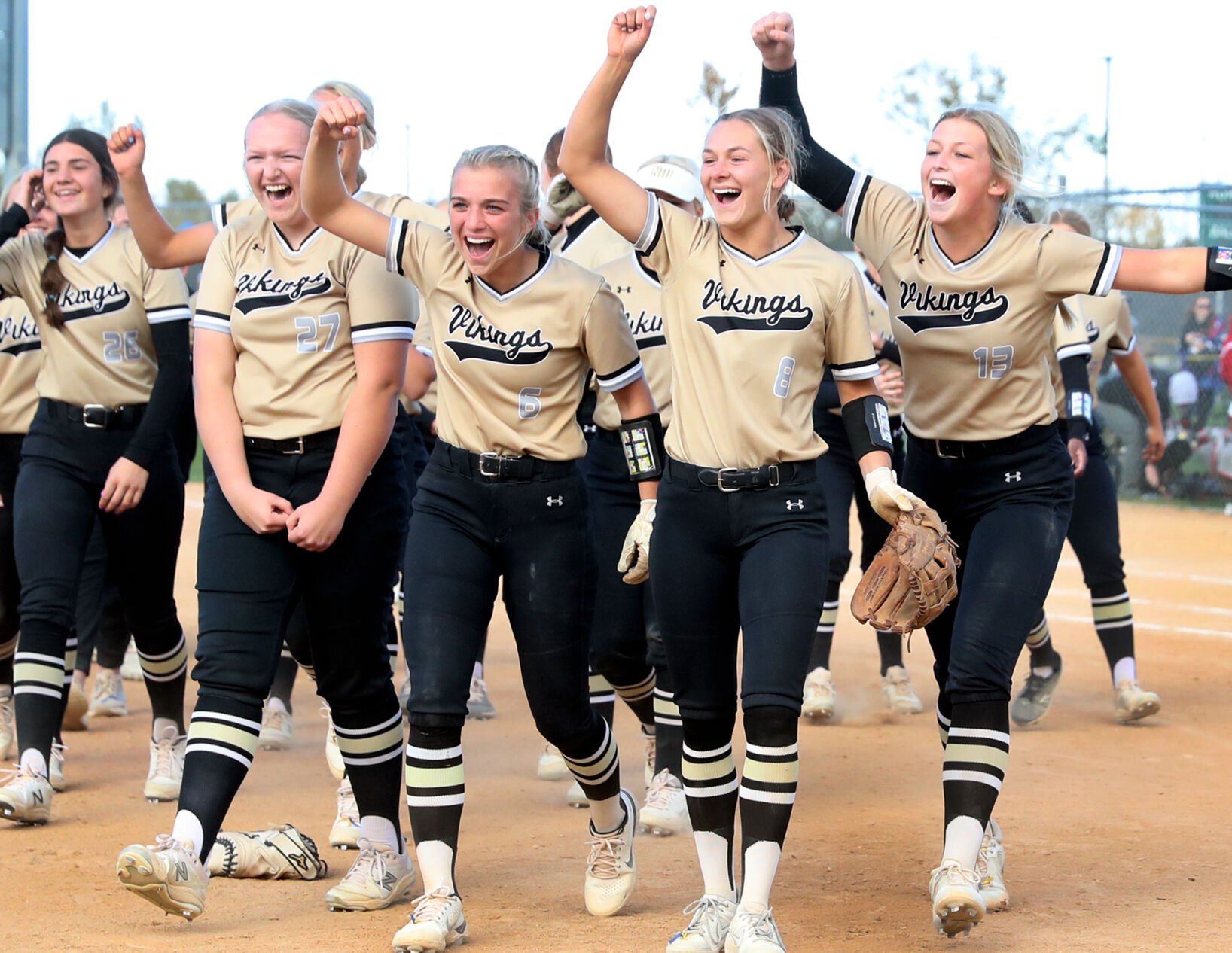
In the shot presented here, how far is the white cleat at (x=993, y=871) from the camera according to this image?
4.76m

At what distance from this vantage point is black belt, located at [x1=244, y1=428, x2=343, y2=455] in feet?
15.6

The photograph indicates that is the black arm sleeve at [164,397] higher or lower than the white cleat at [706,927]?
higher

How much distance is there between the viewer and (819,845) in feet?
18.3

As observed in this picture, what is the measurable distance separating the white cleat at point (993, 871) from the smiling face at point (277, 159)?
9.05 feet

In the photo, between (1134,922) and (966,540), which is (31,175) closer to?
(966,540)

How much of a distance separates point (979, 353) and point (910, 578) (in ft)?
2.77

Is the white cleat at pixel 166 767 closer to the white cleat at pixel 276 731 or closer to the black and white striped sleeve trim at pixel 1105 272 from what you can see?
the white cleat at pixel 276 731

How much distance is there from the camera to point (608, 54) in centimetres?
449

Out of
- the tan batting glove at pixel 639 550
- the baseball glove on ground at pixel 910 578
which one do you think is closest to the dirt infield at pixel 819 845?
the baseball glove on ground at pixel 910 578

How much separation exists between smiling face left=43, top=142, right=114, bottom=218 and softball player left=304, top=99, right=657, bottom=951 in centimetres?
179

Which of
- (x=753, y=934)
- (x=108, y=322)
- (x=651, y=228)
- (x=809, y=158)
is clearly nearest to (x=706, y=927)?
(x=753, y=934)

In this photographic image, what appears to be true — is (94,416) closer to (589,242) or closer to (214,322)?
(214,322)

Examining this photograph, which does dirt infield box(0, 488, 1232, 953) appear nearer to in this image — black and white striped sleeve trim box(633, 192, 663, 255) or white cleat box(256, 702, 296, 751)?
white cleat box(256, 702, 296, 751)

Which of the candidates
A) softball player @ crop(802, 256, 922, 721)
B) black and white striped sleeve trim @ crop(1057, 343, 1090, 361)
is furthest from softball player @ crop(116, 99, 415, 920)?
black and white striped sleeve trim @ crop(1057, 343, 1090, 361)
